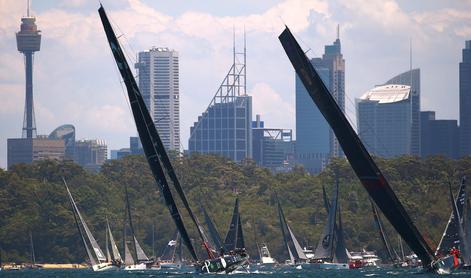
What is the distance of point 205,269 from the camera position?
93.2 meters

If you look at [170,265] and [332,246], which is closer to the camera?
[332,246]

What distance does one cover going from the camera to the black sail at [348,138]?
75.9 metres

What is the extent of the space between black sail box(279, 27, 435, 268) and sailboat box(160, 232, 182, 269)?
218ft

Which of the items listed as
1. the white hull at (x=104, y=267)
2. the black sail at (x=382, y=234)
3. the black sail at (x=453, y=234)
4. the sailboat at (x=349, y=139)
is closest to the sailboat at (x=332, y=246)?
the black sail at (x=382, y=234)

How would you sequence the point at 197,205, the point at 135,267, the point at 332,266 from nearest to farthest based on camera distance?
the point at 332,266
the point at 135,267
the point at 197,205

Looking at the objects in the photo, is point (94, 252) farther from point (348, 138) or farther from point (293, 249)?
point (348, 138)

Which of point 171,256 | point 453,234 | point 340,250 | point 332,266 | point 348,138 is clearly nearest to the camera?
point 348,138

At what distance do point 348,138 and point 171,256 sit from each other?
267 feet

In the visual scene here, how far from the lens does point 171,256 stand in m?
156

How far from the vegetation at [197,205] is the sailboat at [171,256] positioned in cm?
530

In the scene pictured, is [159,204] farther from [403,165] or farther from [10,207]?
[403,165]

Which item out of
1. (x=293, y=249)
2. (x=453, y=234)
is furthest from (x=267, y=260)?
(x=453, y=234)

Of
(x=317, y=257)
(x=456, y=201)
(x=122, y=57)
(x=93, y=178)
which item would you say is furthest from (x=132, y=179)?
(x=122, y=57)

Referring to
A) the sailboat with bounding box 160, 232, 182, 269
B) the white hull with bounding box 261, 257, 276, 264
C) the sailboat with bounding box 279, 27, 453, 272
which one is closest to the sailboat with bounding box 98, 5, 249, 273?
the sailboat with bounding box 279, 27, 453, 272
